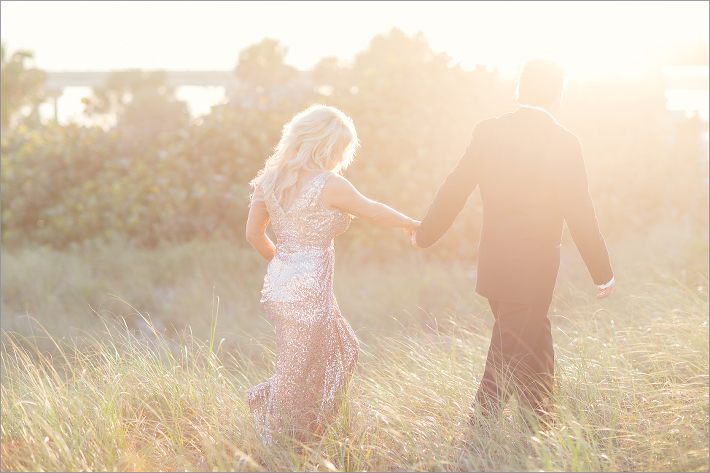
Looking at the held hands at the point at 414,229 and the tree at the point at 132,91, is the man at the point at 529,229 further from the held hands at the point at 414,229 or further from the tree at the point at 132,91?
the tree at the point at 132,91

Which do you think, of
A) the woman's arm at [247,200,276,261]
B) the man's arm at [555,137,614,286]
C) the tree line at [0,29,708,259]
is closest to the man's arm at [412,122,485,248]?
the man's arm at [555,137,614,286]

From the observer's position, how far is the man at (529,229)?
3293mm

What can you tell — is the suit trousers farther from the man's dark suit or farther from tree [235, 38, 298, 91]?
tree [235, 38, 298, 91]

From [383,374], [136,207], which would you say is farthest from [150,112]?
[383,374]

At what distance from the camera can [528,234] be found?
131 inches

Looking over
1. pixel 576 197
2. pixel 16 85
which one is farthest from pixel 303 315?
pixel 16 85

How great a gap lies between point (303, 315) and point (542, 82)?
5.94 feet

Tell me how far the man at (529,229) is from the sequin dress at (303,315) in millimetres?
851

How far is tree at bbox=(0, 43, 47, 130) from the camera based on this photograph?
25.5 m

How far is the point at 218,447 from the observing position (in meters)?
3.05

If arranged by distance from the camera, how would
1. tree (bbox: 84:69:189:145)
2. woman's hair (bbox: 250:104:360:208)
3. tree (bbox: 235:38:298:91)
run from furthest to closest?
1. tree (bbox: 235:38:298:91)
2. tree (bbox: 84:69:189:145)
3. woman's hair (bbox: 250:104:360:208)

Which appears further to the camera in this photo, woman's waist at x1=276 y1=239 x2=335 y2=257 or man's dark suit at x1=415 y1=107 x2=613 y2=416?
woman's waist at x1=276 y1=239 x2=335 y2=257

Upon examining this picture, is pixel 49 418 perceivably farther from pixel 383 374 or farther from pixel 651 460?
pixel 651 460

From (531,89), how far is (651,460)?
1.93 metres
